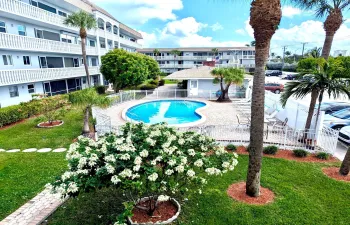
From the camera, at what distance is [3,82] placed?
55.3ft

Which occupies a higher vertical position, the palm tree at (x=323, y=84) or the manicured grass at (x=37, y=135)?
the palm tree at (x=323, y=84)

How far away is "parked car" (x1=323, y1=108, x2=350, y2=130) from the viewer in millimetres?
12547

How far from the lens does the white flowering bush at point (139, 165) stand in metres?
4.51

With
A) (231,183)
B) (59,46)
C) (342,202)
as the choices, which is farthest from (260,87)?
(59,46)

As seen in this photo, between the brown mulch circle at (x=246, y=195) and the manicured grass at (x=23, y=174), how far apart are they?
6809mm

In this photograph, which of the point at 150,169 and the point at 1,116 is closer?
the point at 150,169

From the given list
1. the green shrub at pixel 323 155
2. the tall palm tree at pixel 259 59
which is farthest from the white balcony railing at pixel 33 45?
the green shrub at pixel 323 155

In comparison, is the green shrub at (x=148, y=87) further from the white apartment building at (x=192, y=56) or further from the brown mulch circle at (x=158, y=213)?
the white apartment building at (x=192, y=56)

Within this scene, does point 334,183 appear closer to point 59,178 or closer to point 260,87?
point 260,87

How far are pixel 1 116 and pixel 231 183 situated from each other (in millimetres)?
16572

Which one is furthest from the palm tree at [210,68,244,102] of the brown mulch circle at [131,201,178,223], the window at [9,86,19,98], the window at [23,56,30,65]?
the window at [9,86,19,98]

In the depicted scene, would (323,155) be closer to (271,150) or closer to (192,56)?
(271,150)

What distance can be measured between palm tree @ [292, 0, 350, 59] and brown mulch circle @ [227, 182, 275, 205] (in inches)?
322

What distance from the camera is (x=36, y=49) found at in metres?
20.5
